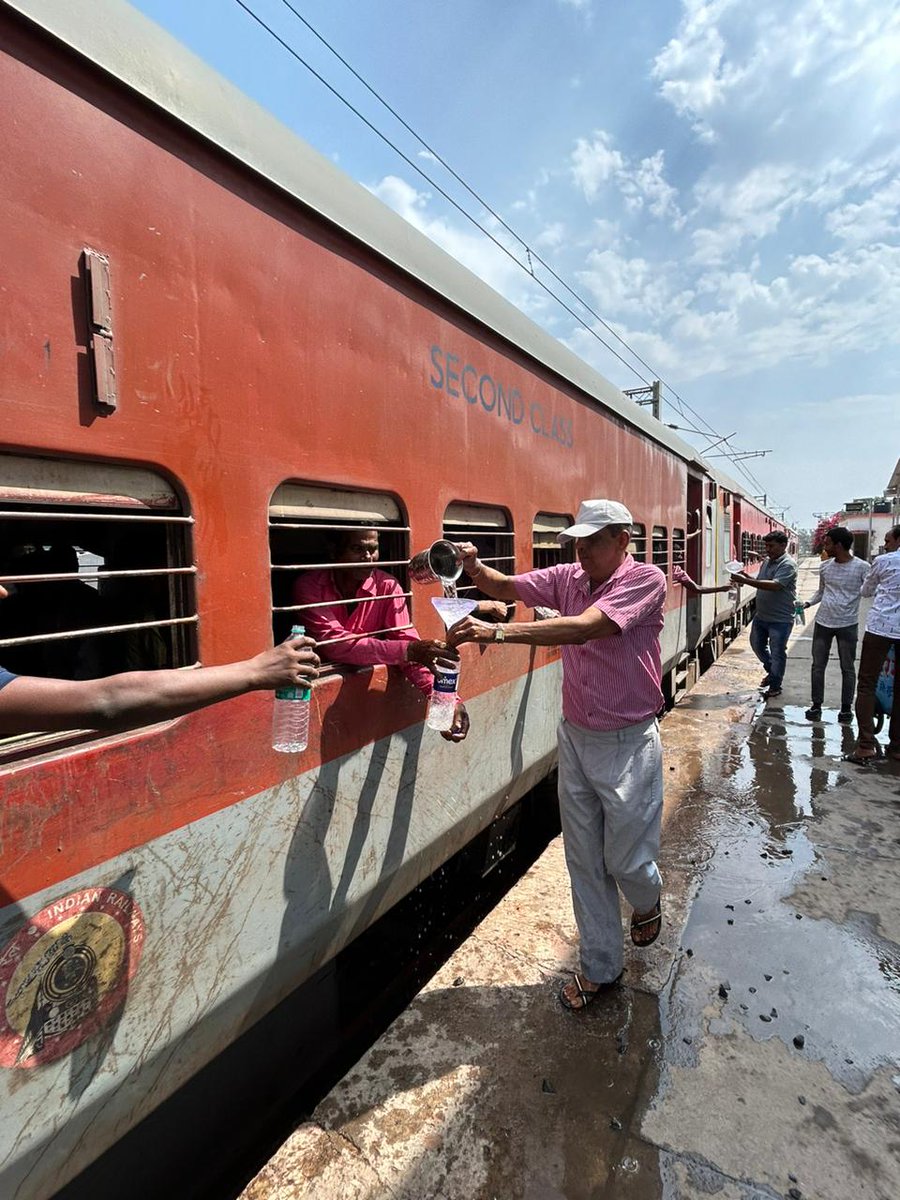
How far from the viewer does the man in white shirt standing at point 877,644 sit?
5.09m

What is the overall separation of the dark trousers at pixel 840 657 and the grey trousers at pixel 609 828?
4.58m

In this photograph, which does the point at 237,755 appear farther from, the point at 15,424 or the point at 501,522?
the point at 501,522

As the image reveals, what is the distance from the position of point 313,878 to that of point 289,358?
164 centimetres

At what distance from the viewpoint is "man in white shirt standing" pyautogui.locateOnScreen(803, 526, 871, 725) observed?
584 cm

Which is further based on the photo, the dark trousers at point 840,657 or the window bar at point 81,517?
the dark trousers at point 840,657

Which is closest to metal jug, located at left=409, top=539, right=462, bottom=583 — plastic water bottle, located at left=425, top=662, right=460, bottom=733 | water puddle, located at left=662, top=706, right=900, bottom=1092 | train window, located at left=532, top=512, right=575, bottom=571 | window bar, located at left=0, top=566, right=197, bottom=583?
plastic water bottle, located at left=425, top=662, right=460, bottom=733

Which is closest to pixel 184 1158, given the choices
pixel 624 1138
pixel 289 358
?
pixel 624 1138

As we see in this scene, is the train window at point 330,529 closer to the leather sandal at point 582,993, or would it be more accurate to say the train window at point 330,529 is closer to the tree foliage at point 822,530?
the leather sandal at point 582,993

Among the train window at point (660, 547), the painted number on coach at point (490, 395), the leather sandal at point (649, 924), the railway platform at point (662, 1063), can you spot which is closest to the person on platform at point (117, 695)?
the railway platform at point (662, 1063)

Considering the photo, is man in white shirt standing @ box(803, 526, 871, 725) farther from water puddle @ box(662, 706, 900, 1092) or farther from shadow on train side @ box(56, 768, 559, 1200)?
shadow on train side @ box(56, 768, 559, 1200)

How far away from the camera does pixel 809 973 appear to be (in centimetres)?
262

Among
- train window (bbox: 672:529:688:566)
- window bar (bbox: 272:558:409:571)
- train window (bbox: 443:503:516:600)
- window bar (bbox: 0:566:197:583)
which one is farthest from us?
train window (bbox: 672:529:688:566)

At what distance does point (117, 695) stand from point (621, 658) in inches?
68.7

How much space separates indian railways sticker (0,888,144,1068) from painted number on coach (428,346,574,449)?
2151 millimetres
